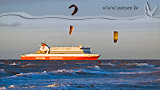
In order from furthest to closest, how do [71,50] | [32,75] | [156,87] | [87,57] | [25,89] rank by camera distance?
[71,50] → [87,57] → [32,75] → [156,87] → [25,89]

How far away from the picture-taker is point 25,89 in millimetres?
21109

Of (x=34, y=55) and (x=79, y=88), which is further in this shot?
(x=34, y=55)

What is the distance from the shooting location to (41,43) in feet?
412

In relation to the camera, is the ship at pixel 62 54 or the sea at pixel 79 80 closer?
the sea at pixel 79 80

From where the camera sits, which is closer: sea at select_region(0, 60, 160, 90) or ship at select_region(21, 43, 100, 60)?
sea at select_region(0, 60, 160, 90)

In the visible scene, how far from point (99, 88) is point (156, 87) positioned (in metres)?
3.62

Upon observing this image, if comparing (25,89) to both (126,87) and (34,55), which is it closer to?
(126,87)

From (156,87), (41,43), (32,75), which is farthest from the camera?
(41,43)

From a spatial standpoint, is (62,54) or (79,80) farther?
(62,54)

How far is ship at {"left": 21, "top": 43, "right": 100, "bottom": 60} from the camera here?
107m

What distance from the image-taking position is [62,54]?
356 ft

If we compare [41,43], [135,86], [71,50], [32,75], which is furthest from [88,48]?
[135,86]

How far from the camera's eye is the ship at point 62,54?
107 meters

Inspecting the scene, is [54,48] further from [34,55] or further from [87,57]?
[87,57]
